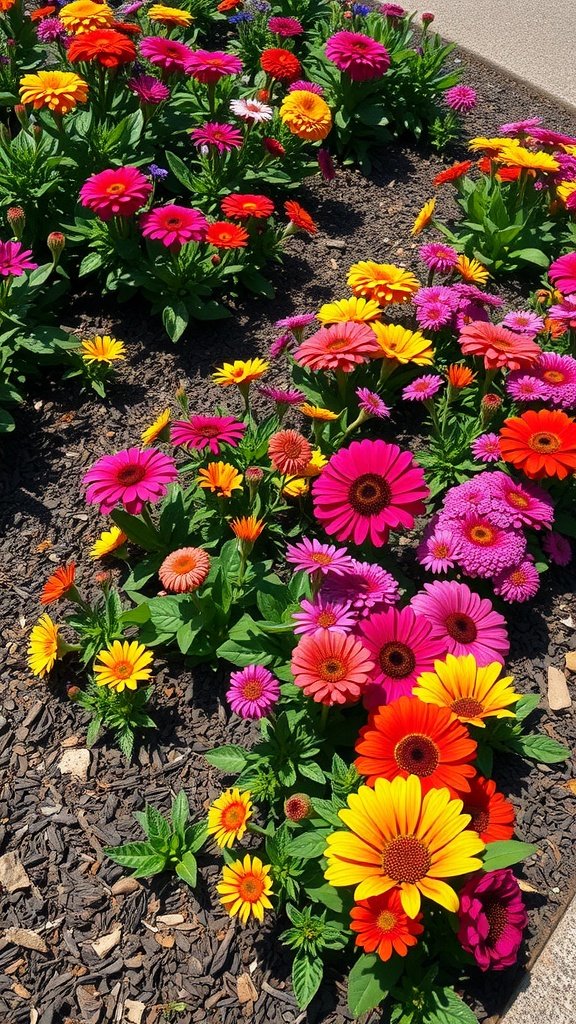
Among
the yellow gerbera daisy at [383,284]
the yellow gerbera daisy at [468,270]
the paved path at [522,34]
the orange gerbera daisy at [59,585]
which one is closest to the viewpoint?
the orange gerbera daisy at [59,585]

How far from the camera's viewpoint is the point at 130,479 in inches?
103

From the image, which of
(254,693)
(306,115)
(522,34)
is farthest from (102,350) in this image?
(522,34)

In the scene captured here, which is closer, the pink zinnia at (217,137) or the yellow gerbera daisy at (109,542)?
the yellow gerbera daisy at (109,542)

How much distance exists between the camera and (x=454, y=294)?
3.54 meters

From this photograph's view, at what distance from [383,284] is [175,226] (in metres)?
1.00

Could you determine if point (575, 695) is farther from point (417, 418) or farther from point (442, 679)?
point (417, 418)

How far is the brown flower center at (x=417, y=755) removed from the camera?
2127 millimetres

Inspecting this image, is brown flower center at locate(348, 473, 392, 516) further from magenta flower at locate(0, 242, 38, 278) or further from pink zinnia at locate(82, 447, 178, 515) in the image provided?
magenta flower at locate(0, 242, 38, 278)

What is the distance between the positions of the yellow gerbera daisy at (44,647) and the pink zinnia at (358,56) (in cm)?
373

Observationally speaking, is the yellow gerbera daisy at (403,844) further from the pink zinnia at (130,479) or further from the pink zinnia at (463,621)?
the pink zinnia at (130,479)

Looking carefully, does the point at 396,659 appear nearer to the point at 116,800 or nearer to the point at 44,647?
the point at 116,800

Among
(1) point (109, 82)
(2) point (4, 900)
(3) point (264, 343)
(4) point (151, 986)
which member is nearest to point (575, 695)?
(4) point (151, 986)

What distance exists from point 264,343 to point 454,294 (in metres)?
1.00

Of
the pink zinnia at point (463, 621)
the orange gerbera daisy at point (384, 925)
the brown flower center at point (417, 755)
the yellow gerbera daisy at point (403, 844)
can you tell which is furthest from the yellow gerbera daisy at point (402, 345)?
the orange gerbera daisy at point (384, 925)
